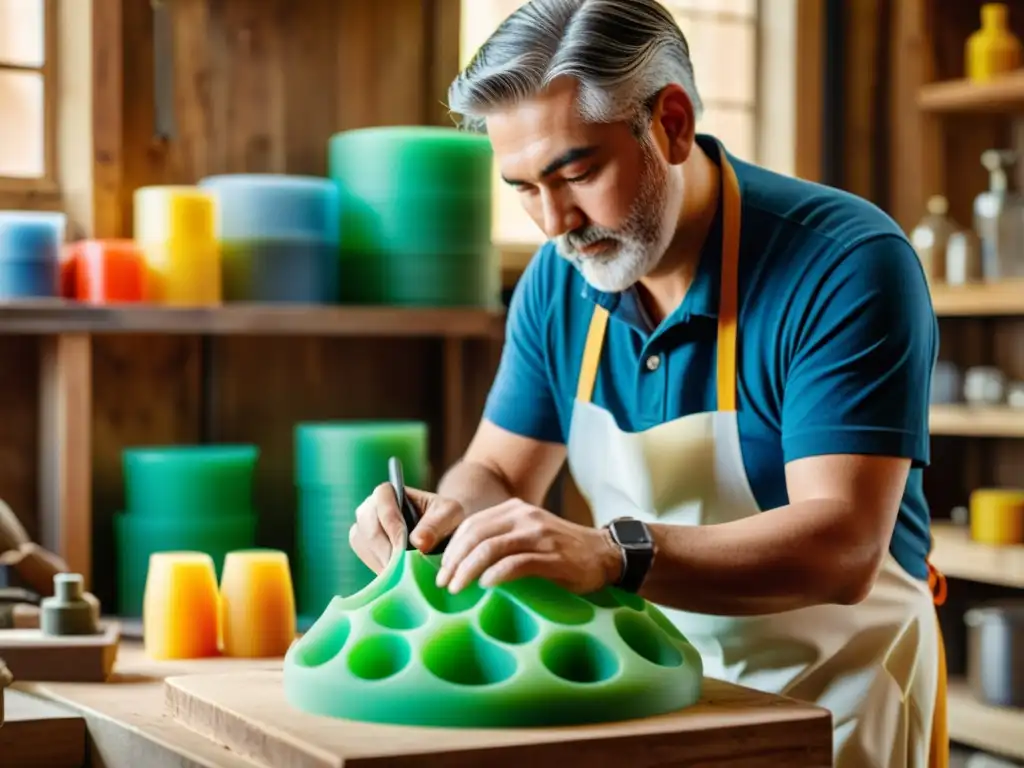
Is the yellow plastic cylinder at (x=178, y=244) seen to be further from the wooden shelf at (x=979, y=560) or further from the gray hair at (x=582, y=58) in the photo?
the wooden shelf at (x=979, y=560)

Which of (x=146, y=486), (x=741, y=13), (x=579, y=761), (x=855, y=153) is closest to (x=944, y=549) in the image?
(x=855, y=153)

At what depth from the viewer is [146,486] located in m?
3.04

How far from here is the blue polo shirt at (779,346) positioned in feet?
6.10

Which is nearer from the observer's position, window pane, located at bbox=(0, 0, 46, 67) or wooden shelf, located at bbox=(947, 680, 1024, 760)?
window pane, located at bbox=(0, 0, 46, 67)

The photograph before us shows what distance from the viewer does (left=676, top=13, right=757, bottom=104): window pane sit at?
4234 millimetres

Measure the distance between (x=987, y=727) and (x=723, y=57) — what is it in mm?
1876

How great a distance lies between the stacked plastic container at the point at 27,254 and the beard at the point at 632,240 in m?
1.27

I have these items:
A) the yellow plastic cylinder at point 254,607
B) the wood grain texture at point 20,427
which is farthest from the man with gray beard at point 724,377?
the wood grain texture at point 20,427

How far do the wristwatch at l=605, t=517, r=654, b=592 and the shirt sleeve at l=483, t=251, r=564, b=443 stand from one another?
2.20 feet

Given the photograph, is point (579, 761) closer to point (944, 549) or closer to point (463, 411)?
point (463, 411)

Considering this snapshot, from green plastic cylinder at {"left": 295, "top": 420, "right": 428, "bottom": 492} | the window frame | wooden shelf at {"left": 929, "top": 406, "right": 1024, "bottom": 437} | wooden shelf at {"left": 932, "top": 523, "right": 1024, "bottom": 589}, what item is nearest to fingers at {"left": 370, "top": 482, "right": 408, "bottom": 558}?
green plastic cylinder at {"left": 295, "top": 420, "right": 428, "bottom": 492}

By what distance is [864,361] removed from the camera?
186cm

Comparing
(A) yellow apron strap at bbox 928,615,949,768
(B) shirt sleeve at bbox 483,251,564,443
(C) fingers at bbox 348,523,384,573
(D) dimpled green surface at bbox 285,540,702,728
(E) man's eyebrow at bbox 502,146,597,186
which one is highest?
(E) man's eyebrow at bbox 502,146,597,186

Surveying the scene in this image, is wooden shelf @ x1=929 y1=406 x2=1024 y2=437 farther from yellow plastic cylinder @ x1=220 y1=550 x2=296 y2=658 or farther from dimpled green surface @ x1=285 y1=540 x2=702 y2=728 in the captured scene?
dimpled green surface @ x1=285 y1=540 x2=702 y2=728
